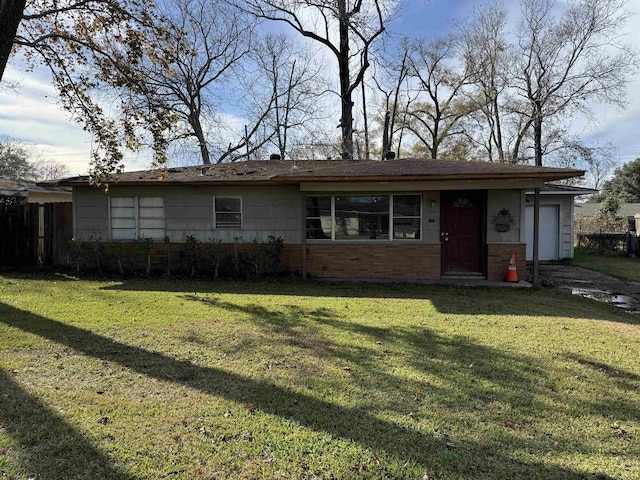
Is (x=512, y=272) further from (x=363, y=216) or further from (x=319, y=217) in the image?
(x=319, y=217)

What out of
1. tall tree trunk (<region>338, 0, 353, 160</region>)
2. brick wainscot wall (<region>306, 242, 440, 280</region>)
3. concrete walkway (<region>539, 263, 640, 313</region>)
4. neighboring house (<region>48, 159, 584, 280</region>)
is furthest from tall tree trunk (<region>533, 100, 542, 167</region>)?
brick wainscot wall (<region>306, 242, 440, 280</region>)

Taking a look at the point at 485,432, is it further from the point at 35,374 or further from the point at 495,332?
the point at 35,374

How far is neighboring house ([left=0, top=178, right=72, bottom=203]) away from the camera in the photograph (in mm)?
16753

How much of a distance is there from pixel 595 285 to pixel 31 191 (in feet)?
69.6

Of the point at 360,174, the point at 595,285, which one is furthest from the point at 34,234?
the point at 595,285

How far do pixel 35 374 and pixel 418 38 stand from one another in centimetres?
2863

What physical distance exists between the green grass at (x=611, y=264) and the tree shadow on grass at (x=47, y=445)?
13.2 metres

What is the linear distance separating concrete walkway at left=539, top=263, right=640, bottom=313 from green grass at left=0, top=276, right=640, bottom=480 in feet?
6.67

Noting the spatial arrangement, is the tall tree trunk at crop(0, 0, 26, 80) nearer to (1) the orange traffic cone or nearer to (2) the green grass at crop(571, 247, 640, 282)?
(1) the orange traffic cone

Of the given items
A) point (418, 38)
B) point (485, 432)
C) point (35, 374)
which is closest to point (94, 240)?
point (35, 374)

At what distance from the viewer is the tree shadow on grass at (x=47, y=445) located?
2531 mm

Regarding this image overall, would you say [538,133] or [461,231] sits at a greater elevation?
[538,133]

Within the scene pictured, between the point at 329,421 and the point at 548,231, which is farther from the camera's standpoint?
the point at 548,231

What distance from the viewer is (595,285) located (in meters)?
10.4
